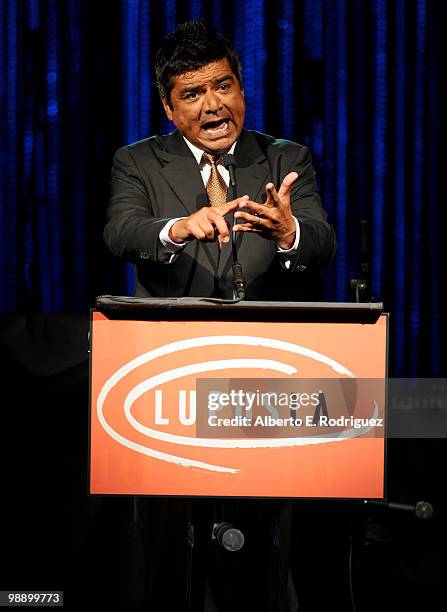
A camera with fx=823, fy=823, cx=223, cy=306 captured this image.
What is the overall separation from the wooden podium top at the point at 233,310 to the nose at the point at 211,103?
0.69 meters

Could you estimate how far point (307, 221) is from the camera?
1.86 m

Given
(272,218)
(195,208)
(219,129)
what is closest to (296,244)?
(272,218)

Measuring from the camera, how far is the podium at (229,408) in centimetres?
146

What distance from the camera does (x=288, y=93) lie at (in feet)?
11.0

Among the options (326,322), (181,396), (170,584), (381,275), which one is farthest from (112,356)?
(381,275)

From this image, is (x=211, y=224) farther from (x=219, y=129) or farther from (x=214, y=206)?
(x=219, y=129)

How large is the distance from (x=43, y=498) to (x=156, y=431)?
124cm

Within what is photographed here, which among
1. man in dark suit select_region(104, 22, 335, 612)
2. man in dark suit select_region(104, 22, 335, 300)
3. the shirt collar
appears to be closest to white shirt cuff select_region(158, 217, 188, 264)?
man in dark suit select_region(104, 22, 335, 612)

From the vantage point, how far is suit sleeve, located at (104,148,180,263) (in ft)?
5.65

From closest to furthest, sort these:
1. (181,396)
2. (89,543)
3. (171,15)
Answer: (181,396) → (89,543) → (171,15)

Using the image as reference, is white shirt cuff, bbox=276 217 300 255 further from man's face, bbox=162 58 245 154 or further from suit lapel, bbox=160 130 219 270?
man's face, bbox=162 58 245 154

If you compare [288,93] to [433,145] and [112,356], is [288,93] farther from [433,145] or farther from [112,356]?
[112,356]

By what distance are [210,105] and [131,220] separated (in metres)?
0.36

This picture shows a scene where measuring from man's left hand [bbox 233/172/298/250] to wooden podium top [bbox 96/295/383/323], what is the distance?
20 centimetres
